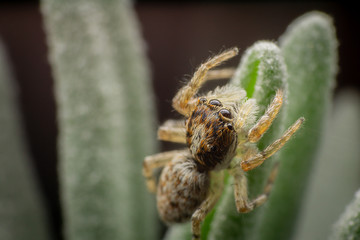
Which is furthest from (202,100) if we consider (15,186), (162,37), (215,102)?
(162,37)

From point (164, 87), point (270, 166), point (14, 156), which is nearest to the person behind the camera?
point (270, 166)

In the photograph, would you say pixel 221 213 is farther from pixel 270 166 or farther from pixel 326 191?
pixel 326 191

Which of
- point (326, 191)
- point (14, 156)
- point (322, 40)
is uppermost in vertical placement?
point (322, 40)

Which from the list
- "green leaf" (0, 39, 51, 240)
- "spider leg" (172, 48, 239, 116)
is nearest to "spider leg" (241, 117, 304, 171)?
"spider leg" (172, 48, 239, 116)

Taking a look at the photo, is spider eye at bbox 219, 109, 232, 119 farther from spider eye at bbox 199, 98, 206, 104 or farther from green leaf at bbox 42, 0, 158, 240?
green leaf at bbox 42, 0, 158, 240

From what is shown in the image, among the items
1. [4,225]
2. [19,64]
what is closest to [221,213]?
[4,225]

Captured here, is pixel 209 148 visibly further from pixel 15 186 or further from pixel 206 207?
pixel 15 186

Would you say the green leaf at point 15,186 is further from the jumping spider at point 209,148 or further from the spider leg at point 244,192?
the spider leg at point 244,192
